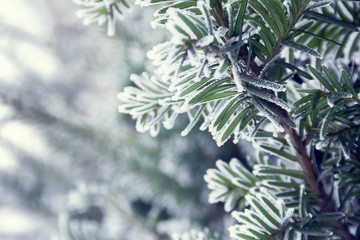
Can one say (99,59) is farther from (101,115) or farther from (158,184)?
(158,184)

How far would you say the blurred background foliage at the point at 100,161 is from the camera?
48 cm

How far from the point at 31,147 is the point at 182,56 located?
624 millimetres

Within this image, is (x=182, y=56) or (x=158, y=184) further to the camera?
(x=158, y=184)

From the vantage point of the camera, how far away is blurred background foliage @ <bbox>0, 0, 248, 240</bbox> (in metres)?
0.48

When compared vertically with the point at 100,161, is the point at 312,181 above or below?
below

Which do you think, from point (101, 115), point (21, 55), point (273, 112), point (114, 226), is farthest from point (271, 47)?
point (21, 55)

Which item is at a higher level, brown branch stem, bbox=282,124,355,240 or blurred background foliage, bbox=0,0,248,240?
blurred background foliage, bbox=0,0,248,240

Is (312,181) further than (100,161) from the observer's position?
No

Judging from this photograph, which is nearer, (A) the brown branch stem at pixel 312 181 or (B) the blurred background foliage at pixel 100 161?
(A) the brown branch stem at pixel 312 181

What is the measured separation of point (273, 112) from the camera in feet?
0.55

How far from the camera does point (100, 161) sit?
1.91 feet

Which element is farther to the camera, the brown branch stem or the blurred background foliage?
the blurred background foliage

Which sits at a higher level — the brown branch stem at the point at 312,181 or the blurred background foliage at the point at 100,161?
the blurred background foliage at the point at 100,161

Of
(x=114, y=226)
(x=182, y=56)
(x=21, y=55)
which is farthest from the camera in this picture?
(x=21, y=55)
